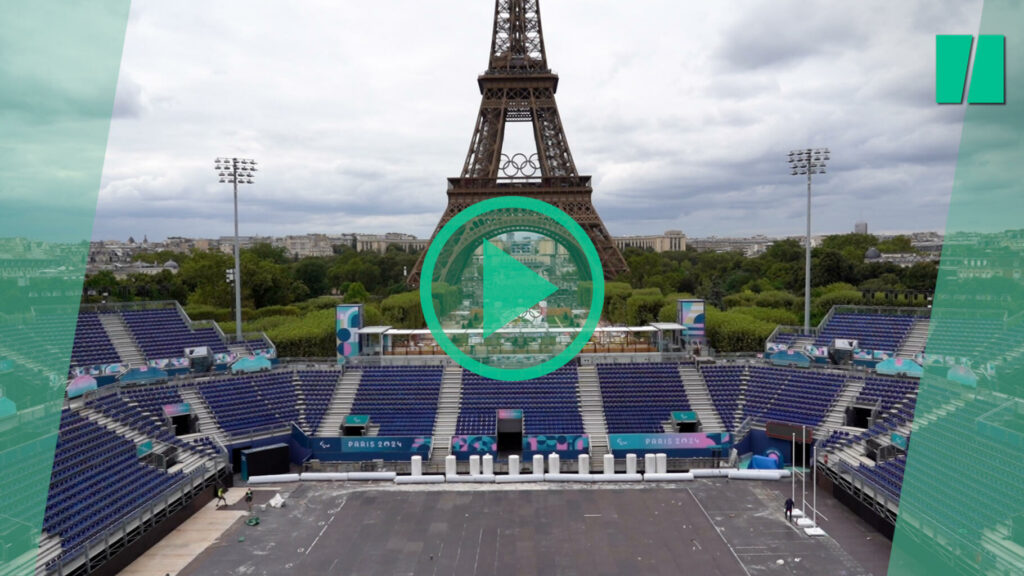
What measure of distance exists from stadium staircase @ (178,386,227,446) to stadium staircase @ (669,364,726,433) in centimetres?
2413

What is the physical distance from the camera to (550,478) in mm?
25203

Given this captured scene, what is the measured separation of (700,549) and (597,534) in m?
3.40

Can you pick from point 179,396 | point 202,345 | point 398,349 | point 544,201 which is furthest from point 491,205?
point 179,396

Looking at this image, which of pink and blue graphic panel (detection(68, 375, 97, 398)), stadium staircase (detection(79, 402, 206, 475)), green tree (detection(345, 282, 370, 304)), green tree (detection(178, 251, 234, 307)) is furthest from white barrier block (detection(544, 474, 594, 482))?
green tree (detection(345, 282, 370, 304))

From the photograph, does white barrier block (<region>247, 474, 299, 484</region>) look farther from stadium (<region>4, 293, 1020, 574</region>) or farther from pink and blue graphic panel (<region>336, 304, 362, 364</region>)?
pink and blue graphic panel (<region>336, 304, 362, 364</region>)

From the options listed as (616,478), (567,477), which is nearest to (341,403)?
(567,477)

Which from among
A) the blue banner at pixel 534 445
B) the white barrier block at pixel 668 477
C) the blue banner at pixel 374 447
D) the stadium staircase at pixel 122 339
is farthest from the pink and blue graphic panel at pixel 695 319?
the stadium staircase at pixel 122 339

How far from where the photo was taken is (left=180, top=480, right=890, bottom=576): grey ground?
17.6 meters

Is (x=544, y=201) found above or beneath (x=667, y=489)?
above

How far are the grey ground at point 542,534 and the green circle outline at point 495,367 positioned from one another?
10031mm

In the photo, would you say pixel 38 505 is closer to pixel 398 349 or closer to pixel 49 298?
pixel 398 349

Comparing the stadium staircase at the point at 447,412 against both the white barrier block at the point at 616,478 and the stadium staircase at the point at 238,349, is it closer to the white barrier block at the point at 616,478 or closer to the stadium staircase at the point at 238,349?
the white barrier block at the point at 616,478

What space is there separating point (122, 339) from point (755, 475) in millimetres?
34959

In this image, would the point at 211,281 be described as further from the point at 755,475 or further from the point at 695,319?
the point at 755,475
